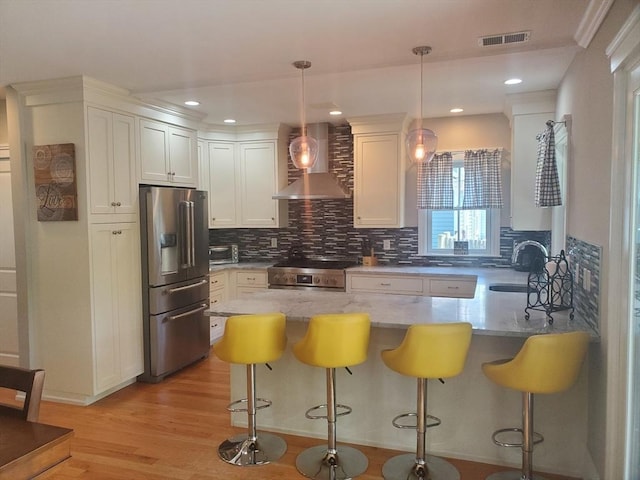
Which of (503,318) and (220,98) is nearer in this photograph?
(503,318)

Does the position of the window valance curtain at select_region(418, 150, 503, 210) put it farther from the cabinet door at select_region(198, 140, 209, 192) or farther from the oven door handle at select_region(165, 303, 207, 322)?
the oven door handle at select_region(165, 303, 207, 322)

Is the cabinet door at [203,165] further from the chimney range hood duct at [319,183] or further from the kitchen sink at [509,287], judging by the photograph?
the kitchen sink at [509,287]

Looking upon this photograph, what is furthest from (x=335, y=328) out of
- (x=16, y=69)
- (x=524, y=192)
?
(x=16, y=69)

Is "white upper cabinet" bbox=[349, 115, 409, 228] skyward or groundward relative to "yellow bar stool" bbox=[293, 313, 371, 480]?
skyward

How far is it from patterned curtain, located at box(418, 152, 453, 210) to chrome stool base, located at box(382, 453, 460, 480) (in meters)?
2.90

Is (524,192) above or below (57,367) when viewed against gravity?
above

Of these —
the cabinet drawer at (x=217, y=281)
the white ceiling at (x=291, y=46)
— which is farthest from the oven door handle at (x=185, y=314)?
the white ceiling at (x=291, y=46)

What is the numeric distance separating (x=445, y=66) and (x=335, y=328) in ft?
6.72

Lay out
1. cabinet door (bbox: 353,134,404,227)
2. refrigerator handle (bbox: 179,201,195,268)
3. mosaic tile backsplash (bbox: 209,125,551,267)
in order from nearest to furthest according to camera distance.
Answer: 1. refrigerator handle (bbox: 179,201,195,268)
2. cabinet door (bbox: 353,134,404,227)
3. mosaic tile backsplash (bbox: 209,125,551,267)

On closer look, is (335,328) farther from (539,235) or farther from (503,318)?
(539,235)

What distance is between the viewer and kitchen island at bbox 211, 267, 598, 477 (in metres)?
2.63

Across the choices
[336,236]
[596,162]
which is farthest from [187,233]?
[596,162]

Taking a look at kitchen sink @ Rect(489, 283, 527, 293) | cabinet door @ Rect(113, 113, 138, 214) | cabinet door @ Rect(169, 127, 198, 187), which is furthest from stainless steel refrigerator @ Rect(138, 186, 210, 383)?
kitchen sink @ Rect(489, 283, 527, 293)

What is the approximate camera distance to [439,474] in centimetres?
262
